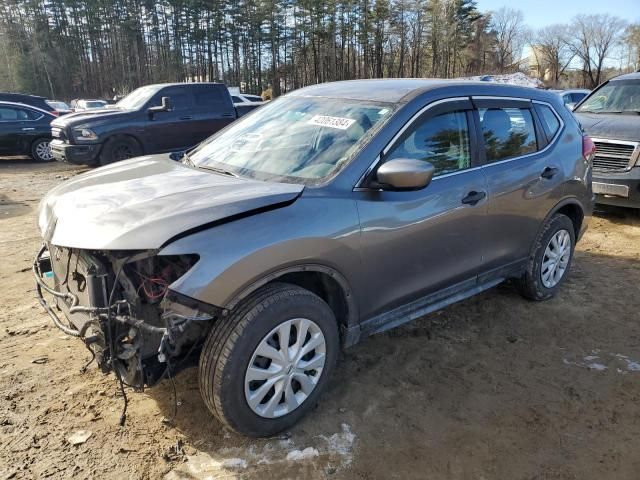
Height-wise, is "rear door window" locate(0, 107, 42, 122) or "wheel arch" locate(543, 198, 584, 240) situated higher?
"rear door window" locate(0, 107, 42, 122)

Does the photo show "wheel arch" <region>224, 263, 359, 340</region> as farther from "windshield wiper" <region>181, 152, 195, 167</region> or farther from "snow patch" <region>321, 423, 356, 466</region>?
"windshield wiper" <region>181, 152, 195, 167</region>

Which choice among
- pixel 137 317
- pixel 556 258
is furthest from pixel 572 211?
pixel 137 317

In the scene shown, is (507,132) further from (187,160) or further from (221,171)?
(187,160)

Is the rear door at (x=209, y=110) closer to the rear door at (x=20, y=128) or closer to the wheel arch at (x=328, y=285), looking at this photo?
the rear door at (x=20, y=128)

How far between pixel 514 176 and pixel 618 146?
414cm

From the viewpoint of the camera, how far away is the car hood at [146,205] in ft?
7.85

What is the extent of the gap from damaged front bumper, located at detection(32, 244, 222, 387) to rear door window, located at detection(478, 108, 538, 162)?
2.35m

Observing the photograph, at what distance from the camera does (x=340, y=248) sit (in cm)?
276

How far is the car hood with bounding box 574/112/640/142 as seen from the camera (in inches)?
271

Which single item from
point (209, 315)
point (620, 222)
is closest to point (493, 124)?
point (209, 315)

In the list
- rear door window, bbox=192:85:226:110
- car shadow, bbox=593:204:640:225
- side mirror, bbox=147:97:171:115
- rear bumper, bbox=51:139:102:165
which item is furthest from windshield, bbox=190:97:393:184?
rear door window, bbox=192:85:226:110

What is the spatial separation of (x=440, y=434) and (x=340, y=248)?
3.83ft

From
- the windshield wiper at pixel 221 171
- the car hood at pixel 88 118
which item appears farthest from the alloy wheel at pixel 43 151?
the windshield wiper at pixel 221 171

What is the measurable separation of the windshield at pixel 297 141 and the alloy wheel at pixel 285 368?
2.80 ft
